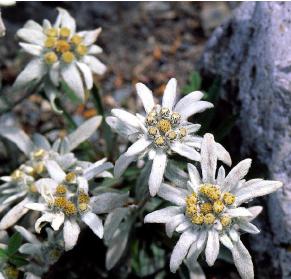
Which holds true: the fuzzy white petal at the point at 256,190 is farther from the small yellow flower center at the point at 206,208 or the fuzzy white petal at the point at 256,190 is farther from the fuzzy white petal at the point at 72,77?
the fuzzy white petal at the point at 72,77

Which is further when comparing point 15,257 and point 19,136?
point 19,136

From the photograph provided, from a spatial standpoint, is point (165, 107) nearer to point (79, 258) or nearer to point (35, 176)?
point (35, 176)

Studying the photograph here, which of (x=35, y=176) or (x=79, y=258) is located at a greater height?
(x=35, y=176)

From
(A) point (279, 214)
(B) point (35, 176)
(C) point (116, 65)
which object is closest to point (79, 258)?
(B) point (35, 176)

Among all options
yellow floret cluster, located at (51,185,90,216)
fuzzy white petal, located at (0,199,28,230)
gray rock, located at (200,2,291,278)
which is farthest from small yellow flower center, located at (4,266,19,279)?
gray rock, located at (200,2,291,278)

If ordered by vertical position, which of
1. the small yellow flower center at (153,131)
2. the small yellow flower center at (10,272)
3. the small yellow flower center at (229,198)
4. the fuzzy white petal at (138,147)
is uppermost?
the small yellow flower center at (153,131)

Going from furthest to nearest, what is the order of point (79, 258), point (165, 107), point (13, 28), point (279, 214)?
point (13, 28), point (79, 258), point (279, 214), point (165, 107)

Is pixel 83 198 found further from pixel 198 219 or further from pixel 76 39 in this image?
pixel 76 39

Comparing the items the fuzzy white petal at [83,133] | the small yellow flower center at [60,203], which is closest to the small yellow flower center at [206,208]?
the small yellow flower center at [60,203]

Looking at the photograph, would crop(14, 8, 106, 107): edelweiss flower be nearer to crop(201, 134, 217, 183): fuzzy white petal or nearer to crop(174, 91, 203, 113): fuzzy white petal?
crop(174, 91, 203, 113): fuzzy white petal
